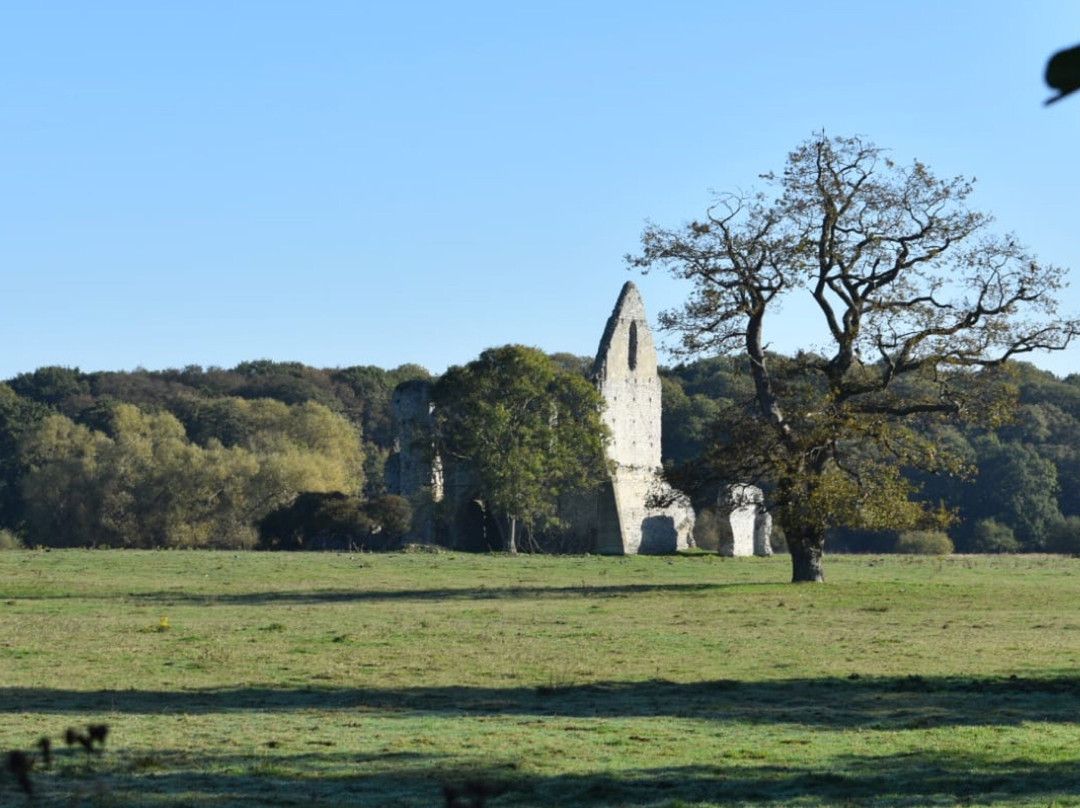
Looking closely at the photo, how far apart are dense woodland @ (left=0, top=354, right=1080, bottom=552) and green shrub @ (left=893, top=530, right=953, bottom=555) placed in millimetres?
1271

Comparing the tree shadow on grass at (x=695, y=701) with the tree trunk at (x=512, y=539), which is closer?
the tree shadow on grass at (x=695, y=701)

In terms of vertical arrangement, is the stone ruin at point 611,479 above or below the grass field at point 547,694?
above

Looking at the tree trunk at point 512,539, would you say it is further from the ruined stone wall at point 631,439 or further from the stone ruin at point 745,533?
the stone ruin at point 745,533

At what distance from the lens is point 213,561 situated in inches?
1535

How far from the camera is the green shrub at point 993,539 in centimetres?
6671

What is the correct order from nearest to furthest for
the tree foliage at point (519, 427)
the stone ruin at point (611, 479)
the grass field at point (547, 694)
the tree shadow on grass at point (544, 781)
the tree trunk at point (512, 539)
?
the tree shadow on grass at point (544, 781), the grass field at point (547, 694), the tree foliage at point (519, 427), the tree trunk at point (512, 539), the stone ruin at point (611, 479)

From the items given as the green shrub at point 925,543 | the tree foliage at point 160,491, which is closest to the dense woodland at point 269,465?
the tree foliage at point 160,491

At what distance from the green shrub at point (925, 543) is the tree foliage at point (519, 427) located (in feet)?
52.8

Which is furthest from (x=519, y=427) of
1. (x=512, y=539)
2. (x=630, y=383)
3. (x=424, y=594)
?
(x=424, y=594)

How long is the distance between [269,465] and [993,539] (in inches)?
1145

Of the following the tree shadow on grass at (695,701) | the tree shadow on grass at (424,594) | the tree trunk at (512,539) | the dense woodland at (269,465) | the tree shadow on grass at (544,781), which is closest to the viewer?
the tree shadow on grass at (544,781)

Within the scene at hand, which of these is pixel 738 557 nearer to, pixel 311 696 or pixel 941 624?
pixel 941 624

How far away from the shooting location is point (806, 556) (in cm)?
3083

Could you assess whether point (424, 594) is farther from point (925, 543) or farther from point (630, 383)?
point (925, 543)
